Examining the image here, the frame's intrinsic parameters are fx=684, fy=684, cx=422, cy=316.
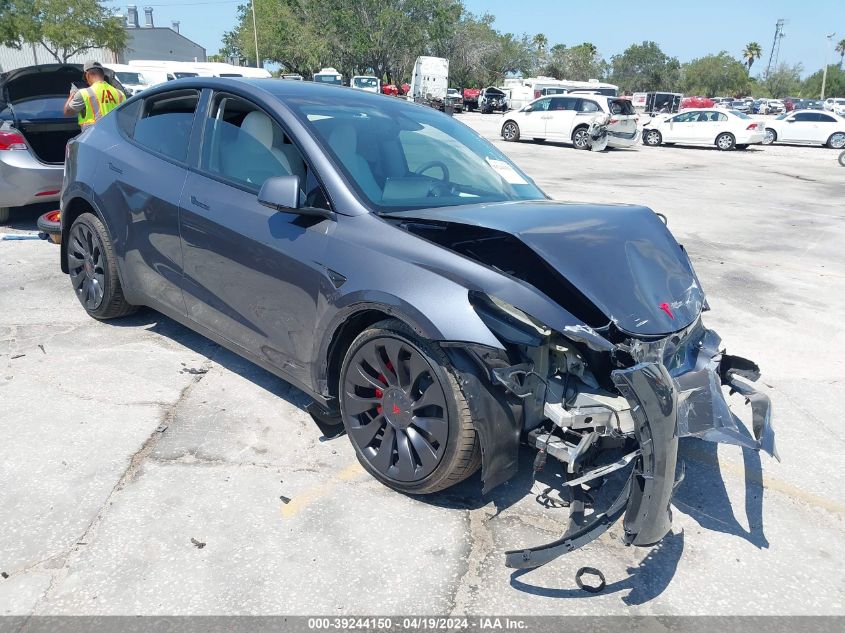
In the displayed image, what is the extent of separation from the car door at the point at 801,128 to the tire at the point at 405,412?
31.0 metres

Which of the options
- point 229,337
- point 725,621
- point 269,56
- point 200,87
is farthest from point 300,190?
point 269,56

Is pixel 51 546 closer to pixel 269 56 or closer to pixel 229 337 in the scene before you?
pixel 229 337

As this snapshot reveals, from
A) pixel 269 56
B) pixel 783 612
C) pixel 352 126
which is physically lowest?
pixel 783 612

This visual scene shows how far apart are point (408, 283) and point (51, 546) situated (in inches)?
68.7

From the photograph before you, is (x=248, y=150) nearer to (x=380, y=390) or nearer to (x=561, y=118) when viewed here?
(x=380, y=390)

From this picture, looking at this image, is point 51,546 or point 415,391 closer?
point 51,546

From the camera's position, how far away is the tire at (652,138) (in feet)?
88.0

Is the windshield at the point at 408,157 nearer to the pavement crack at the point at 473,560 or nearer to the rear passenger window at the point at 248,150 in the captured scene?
the rear passenger window at the point at 248,150

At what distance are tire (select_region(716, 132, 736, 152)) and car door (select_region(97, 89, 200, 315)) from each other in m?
25.4

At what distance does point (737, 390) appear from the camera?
3174mm

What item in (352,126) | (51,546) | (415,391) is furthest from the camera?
(352,126)

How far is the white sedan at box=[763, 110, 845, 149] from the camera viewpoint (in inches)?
1088

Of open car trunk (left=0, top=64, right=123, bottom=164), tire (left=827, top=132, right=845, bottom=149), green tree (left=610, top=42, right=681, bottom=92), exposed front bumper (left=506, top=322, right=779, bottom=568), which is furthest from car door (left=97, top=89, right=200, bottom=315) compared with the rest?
green tree (left=610, top=42, right=681, bottom=92)

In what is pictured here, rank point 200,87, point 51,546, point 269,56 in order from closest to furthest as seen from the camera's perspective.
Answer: point 51,546 < point 200,87 < point 269,56
